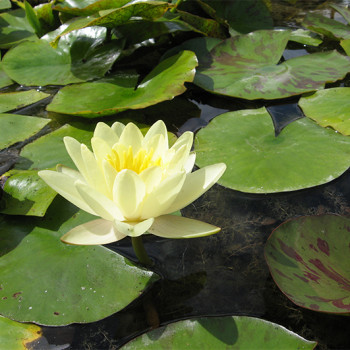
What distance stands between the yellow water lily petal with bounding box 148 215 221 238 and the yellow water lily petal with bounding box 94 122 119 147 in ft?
0.98

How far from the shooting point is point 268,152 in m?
1.65

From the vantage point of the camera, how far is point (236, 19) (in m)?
3.04

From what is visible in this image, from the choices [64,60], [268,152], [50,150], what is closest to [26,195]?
[50,150]

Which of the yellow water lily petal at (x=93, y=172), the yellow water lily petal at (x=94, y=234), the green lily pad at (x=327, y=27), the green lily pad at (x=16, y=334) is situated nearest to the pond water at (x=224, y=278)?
the green lily pad at (x=16, y=334)

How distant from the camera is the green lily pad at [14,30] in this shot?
9.57ft

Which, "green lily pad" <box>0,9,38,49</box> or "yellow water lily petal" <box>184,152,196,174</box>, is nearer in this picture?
"yellow water lily petal" <box>184,152,196,174</box>

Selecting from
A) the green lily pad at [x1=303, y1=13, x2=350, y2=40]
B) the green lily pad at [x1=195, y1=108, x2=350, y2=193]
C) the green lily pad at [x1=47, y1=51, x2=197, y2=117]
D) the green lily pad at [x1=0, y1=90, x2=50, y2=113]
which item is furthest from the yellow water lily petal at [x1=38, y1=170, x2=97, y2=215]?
the green lily pad at [x1=303, y1=13, x2=350, y2=40]

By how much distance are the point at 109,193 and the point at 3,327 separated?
500mm

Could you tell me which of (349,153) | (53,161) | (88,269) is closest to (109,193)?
(88,269)

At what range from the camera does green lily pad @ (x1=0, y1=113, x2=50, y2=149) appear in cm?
178

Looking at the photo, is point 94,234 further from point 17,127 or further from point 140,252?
point 17,127

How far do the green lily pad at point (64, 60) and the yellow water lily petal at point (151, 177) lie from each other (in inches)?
57.3

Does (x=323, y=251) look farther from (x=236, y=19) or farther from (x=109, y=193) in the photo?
(x=236, y=19)

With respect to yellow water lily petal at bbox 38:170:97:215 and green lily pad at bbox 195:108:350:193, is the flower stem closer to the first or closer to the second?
yellow water lily petal at bbox 38:170:97:215
